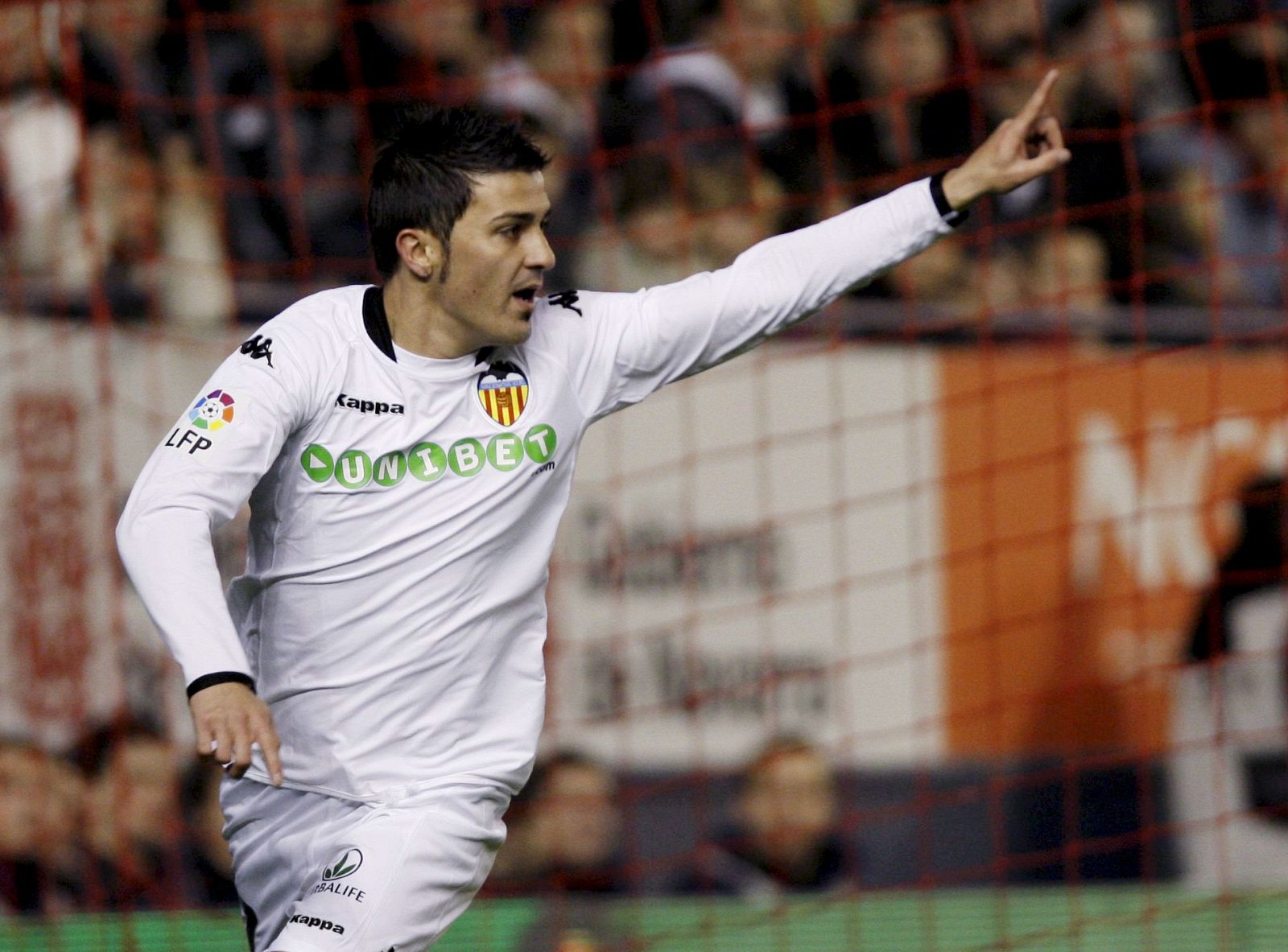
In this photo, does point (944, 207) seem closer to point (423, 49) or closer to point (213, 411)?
point (213, 411)

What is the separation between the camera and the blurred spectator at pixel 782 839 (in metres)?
6.24

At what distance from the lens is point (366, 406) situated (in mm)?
3580

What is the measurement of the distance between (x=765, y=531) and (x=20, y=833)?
2.62m

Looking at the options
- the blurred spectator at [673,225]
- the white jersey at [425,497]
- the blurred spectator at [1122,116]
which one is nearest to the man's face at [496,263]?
the white jersey at [425,497]

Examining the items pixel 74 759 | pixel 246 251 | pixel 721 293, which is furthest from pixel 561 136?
pixel 721 293

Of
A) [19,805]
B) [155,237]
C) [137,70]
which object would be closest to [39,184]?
[155,237]

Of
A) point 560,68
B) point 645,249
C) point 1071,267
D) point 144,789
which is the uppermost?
point 560,68

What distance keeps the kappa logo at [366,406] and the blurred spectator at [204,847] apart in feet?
9.18

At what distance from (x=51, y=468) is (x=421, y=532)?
2.92 meters

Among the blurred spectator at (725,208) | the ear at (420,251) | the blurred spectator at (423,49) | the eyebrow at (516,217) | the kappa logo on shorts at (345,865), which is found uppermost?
the blurred spectator at (423,49)

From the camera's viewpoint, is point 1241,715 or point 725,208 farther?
point 725,208

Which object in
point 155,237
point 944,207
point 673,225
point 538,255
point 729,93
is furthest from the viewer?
point 729,93

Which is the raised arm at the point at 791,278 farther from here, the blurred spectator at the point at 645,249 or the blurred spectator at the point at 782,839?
the blurred spectator at the point at 645,249

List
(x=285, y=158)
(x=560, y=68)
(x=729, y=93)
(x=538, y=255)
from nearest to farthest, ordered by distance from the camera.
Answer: (x=538, y=255)
(x=285, y=158)
(x=729, y=93)
(x=560, y=68)
